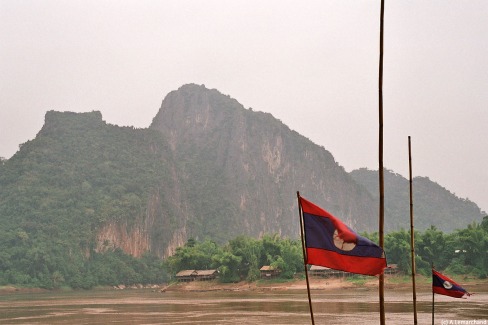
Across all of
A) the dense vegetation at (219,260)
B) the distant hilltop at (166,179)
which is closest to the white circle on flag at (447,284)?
the dense vegetation at (219,260)

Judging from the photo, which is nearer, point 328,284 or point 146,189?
point 328,284

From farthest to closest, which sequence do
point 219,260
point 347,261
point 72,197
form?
point 72,197 < point 219,260 < point 347,261

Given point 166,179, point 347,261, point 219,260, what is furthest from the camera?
point 166,179

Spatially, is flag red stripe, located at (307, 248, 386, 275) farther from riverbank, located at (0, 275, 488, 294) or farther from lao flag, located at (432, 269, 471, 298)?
riverbank, located at (0, 275, 488, 294)

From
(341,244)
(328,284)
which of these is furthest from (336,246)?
(328,284)

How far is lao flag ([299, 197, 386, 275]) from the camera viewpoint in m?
6.48

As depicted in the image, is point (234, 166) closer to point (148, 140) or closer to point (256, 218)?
point (256, 218)

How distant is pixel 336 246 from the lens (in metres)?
6.66

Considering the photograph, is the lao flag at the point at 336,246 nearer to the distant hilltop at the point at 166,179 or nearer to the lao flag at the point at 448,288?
the lao flag at the point at 448,288

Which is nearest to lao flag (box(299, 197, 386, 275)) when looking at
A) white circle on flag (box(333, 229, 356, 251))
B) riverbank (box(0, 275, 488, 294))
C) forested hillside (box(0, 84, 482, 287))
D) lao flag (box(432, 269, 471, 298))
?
white circle on flag (box(333, 229, 356, 251))

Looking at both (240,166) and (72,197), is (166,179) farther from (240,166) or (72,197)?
(240,166)

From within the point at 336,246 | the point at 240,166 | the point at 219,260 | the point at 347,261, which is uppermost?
the point at 240,166

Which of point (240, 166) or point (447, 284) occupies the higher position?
point (240, 166)

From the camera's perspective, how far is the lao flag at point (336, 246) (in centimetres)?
648
